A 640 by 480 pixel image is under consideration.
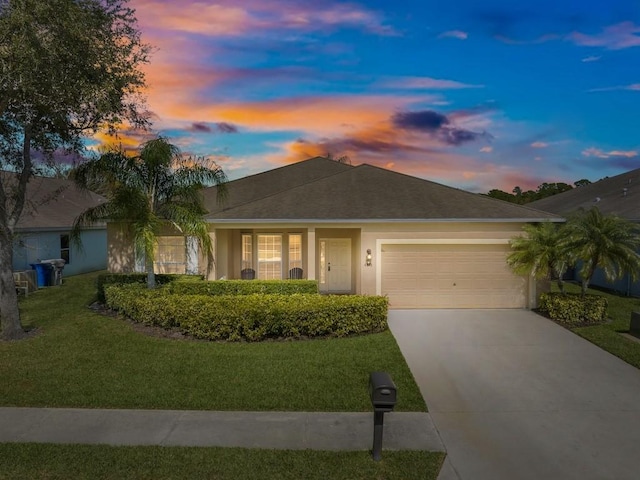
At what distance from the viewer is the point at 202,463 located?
4914 millimetres

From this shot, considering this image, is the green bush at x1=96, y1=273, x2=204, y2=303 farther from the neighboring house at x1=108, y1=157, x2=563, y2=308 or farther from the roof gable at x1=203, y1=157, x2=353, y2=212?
the roof gable at x1=203, y1=157, x2=353, y2=212

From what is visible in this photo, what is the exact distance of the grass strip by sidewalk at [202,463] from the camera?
4.68 metres

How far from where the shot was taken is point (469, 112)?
19.2 metres

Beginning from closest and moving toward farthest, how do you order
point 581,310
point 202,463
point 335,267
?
point 202,463 → point 581,310 → point 335,267

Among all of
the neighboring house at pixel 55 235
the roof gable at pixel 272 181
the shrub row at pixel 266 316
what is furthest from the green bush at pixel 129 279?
the roof gable at pixel 272 181

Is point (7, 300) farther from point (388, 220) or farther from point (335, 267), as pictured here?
point (388, 220)

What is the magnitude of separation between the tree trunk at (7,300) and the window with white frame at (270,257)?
27.3ft

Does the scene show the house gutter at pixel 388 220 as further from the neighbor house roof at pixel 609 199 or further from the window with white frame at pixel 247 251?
the neighbor house roof at pixel 609 199

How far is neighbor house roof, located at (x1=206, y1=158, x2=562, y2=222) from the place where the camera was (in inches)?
533

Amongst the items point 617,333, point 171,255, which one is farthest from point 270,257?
point 617,333

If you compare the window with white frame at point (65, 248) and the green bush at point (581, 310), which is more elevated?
the window with white frame at point (65, 248)

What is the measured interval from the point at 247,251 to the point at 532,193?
147ft

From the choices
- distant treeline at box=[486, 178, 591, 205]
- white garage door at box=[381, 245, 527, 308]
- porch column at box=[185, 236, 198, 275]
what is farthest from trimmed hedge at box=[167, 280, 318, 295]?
distant treeline at box=[486, 178, 591, 205]

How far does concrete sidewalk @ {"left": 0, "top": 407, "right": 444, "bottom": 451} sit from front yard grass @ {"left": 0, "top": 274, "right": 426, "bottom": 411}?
0.94 ft
